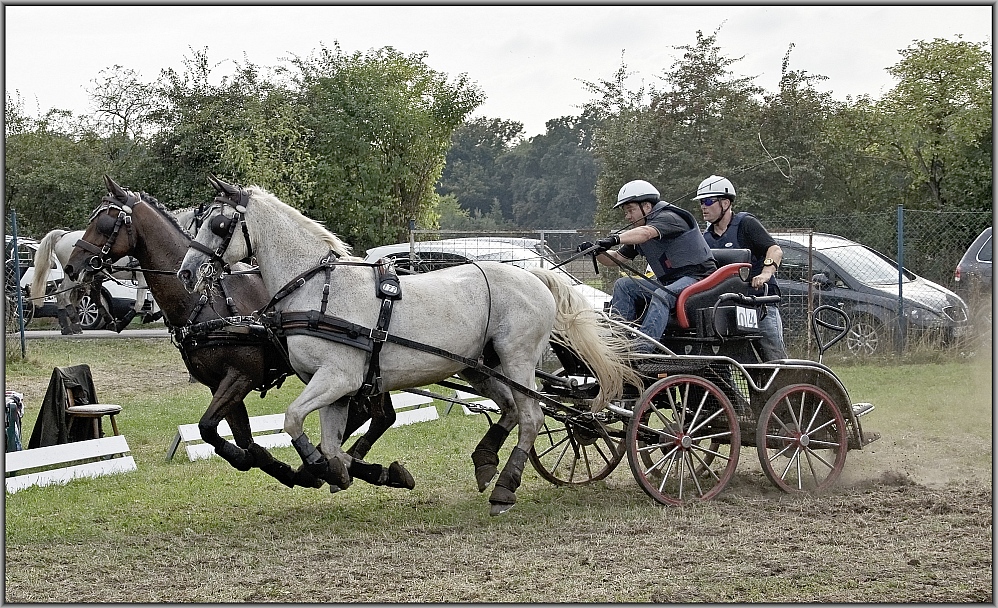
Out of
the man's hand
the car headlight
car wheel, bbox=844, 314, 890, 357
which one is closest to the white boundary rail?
the man's hand

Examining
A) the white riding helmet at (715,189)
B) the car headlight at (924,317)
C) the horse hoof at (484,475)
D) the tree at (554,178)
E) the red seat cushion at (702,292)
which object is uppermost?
the tree at (554,178)

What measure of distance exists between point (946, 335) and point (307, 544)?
9641mm

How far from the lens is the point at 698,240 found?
6.63 metres

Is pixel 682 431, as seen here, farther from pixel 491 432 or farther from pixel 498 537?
pixel 498 537

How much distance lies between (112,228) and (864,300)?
9.39m

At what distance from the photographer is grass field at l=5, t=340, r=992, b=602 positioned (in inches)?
181

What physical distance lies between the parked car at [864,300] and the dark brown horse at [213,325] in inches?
299

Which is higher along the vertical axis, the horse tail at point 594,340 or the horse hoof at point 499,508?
the horse tail at point 594,340

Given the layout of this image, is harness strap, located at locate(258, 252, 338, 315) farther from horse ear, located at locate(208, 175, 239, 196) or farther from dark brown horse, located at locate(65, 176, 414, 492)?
horse ear, located at locate(208, 175, 239, 196)

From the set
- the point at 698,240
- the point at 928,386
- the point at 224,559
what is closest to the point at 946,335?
the point at 928,386

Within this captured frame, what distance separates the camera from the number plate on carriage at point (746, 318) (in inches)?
254

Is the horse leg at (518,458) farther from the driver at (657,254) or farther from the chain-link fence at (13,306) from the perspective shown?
the chain-link fence at (13,306)

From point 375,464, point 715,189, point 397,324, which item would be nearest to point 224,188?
point 397,324

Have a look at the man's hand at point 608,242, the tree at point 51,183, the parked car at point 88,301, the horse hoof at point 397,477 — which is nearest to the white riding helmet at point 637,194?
the man's hand at point 608,242
